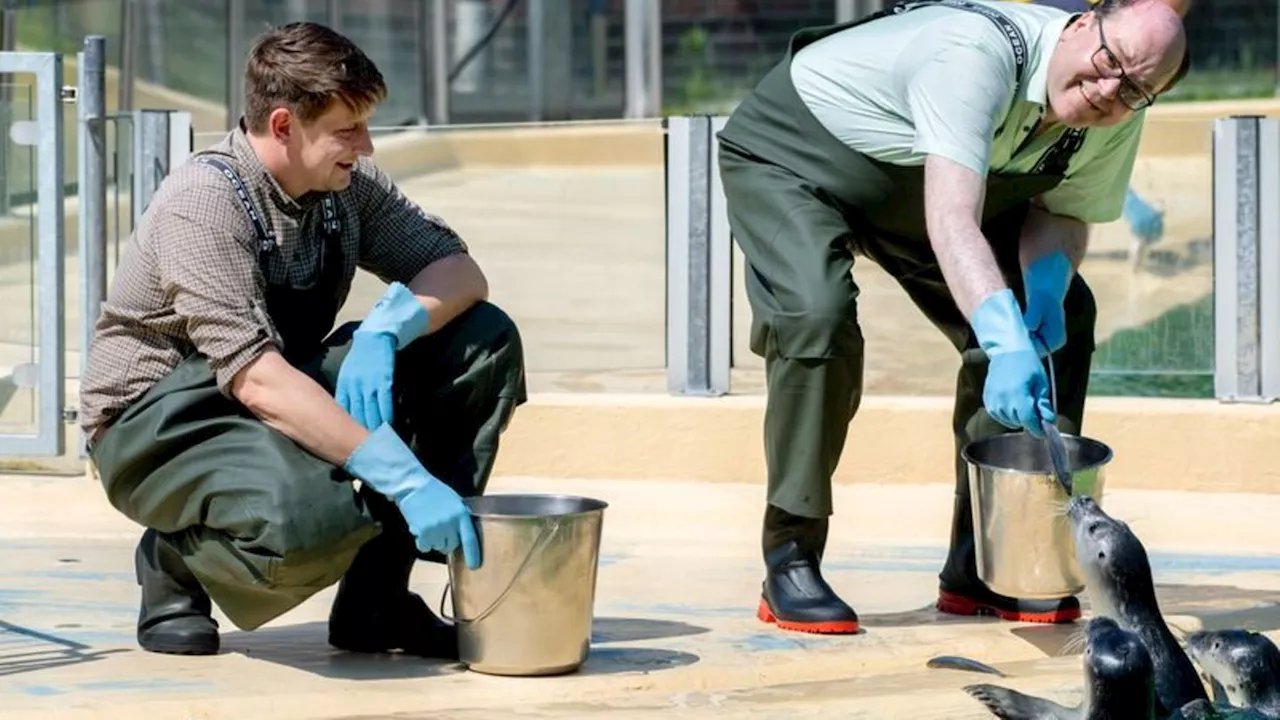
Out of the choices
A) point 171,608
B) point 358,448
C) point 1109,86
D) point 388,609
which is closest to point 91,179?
point 171,608

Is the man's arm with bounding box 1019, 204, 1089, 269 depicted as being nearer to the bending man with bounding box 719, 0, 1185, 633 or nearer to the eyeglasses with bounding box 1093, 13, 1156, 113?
the bending man with bounding box 719, 0, 1185, 633

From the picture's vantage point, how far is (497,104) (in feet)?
54.3

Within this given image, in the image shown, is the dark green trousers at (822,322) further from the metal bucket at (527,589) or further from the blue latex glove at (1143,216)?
the blue latex glove at (1143,216)

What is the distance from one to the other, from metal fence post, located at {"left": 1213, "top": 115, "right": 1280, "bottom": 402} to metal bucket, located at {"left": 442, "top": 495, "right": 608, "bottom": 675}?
297 cm

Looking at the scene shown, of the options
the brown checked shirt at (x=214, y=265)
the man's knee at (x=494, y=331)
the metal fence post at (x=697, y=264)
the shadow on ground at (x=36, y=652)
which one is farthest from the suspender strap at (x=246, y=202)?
the metal fence post at (x=697, y=264)

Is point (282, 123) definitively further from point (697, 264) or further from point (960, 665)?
point (697, 264)

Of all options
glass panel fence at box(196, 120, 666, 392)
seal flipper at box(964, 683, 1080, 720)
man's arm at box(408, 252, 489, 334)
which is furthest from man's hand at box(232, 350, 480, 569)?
glass panel fence at box(196, 120, 666, 392)

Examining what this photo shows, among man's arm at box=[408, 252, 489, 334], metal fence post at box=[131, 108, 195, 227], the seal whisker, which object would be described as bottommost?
the seal whisker

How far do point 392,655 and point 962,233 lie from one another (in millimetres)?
1324

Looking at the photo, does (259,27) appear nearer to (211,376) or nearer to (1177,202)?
(1177,202)

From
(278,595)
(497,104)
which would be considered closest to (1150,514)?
(278,595)

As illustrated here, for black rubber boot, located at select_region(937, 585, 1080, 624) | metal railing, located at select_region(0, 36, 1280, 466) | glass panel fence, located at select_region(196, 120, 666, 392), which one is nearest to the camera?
black rubber boot, located at select_region(937, 585, 1080, 624)

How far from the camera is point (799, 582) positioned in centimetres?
454

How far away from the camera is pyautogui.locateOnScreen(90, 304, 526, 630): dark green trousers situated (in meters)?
3.95
